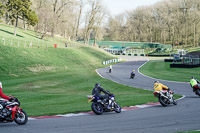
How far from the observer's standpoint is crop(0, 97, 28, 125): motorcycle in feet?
42.5

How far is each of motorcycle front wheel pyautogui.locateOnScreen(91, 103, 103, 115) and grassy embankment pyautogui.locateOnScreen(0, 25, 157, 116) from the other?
4.56ft

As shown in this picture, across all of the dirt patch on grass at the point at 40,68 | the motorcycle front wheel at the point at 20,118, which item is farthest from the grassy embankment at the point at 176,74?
the motorcycle front wheel at the point at 20,118

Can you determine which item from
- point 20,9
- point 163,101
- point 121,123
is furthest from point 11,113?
point 20,9

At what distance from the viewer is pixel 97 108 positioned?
15.8 meters

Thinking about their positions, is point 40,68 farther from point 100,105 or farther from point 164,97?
point 100,105

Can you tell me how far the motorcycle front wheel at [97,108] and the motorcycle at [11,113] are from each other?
3832 millimetres

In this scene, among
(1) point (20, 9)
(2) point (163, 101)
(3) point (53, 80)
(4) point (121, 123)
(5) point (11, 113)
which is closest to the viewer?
(5) point (11, 113)

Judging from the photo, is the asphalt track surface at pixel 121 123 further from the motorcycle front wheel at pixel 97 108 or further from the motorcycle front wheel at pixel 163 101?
the motorcycle front wheel at pixel 163 101

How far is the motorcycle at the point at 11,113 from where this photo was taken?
12.9 meters

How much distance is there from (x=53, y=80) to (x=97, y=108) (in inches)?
934

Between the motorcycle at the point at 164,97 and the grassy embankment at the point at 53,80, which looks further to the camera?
the grassy embankment at the point at 53,80

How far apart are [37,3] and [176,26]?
55.1 m

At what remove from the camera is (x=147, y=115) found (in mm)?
15211

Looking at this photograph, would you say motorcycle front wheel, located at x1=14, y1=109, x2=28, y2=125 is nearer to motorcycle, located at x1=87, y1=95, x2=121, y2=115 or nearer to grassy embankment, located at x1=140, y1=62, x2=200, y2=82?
motorcycle, located at x1=87, y1=95, x2=121, y2=115
